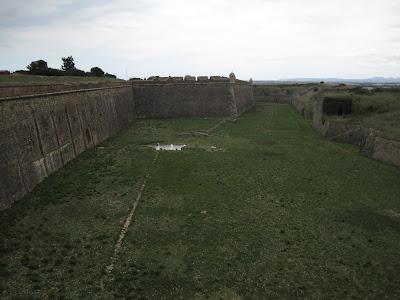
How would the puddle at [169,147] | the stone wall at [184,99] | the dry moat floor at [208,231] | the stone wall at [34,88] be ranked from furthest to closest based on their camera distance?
the stone wall at [184,99] < the puddle at [169,147] < the stone wall at [34,88] < the dry moat floor at [208,231]

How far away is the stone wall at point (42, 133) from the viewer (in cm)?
1334

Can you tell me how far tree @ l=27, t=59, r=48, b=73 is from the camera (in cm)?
2950

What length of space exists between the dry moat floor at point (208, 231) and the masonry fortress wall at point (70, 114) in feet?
3.03

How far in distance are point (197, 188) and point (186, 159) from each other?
481 centimetres

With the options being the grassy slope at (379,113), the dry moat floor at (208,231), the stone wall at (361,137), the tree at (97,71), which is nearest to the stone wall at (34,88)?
the dry moat floor at (208,231)

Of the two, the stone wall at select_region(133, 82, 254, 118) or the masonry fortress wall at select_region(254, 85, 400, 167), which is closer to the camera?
the masonry fortress wall at select_region(254, 85, 400, 167)

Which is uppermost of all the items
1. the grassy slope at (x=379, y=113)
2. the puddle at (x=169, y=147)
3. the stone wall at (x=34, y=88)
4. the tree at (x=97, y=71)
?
the stone wall at (x=34, y=88)

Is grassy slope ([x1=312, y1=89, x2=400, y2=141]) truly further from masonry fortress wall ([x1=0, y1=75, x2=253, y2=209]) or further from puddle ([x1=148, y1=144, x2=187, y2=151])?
masonry fortress wall ([x1=0, y1=75, x2=253, y2=209])

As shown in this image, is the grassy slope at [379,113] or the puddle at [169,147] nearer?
A: the grassy slope at [379,113]

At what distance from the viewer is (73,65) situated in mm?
42188

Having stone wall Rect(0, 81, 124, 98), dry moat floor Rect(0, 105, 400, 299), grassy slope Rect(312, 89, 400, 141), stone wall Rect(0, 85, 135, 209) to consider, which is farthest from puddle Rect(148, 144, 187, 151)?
grassy slope Rect(312, 89, 400, 141)

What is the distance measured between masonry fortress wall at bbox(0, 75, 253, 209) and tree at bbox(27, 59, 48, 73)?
593cm

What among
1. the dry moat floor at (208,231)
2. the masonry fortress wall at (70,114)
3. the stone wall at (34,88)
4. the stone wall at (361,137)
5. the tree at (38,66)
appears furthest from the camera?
the tree at (38,66)

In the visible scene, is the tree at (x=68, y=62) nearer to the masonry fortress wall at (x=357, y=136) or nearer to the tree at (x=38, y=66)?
the tree at (x=38, y=66)
